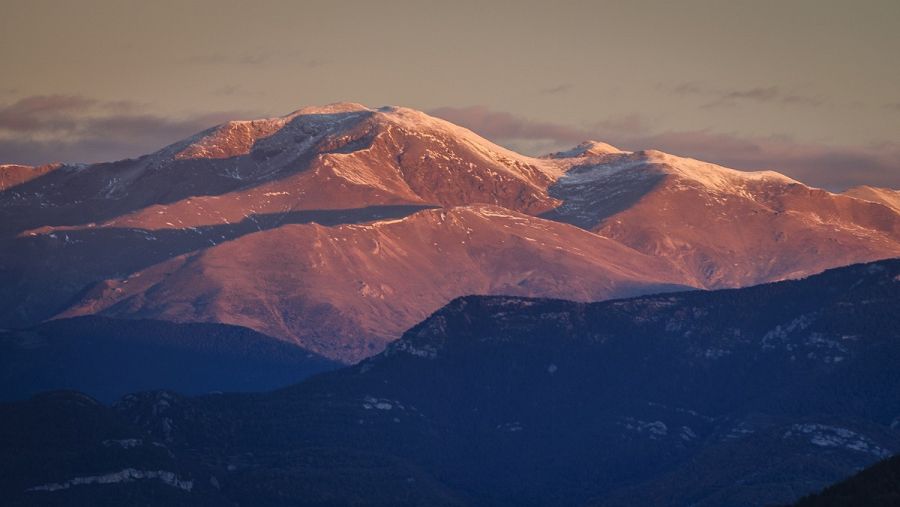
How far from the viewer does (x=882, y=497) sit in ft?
631

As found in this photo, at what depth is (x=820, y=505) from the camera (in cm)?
19925

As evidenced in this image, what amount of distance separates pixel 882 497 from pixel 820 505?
26.4 feet
